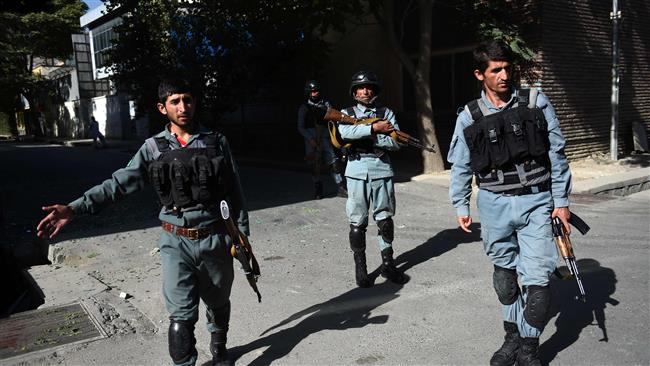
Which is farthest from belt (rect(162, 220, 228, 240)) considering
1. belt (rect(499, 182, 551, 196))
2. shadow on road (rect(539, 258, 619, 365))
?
shadow on road (rect(539, 258, 619, 365))

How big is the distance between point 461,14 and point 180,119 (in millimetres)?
10128

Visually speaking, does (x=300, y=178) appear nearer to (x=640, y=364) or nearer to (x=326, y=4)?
(x=326, y=4)

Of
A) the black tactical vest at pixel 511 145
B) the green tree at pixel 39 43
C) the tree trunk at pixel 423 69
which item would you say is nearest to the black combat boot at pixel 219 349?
the black tactical vest at pixel 511 145

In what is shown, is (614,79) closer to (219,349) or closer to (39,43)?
(219,349)

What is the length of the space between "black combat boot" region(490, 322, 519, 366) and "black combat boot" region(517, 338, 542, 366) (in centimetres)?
10

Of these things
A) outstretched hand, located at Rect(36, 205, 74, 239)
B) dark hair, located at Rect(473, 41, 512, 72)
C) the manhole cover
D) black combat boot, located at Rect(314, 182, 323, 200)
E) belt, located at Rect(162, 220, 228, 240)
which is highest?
dark hair, located at Rect(473, 41, 512, 72)

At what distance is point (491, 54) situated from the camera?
3102mm

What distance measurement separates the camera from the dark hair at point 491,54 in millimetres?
3078

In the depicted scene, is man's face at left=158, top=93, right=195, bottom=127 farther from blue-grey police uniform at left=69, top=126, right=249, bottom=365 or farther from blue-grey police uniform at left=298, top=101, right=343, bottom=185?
blue-grey police uniform at left=298, top=101, right=343, bottom=185

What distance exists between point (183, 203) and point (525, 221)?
1964 mm

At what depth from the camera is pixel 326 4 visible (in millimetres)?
9688

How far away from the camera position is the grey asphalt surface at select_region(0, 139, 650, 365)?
11.5 feet

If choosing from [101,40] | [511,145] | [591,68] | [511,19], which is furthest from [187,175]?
[101,40]

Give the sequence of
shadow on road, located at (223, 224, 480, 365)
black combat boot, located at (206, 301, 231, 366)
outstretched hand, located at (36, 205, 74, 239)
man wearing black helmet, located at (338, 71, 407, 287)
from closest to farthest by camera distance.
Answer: outstretched hand, located at (36, 205, 74, 239) < black combat boot, located at (206, 301, 231, 366) < shadow on road, located at (223, 224, 480, 365) < man wearing black helmet, located at (338, 71, 407, 287)
